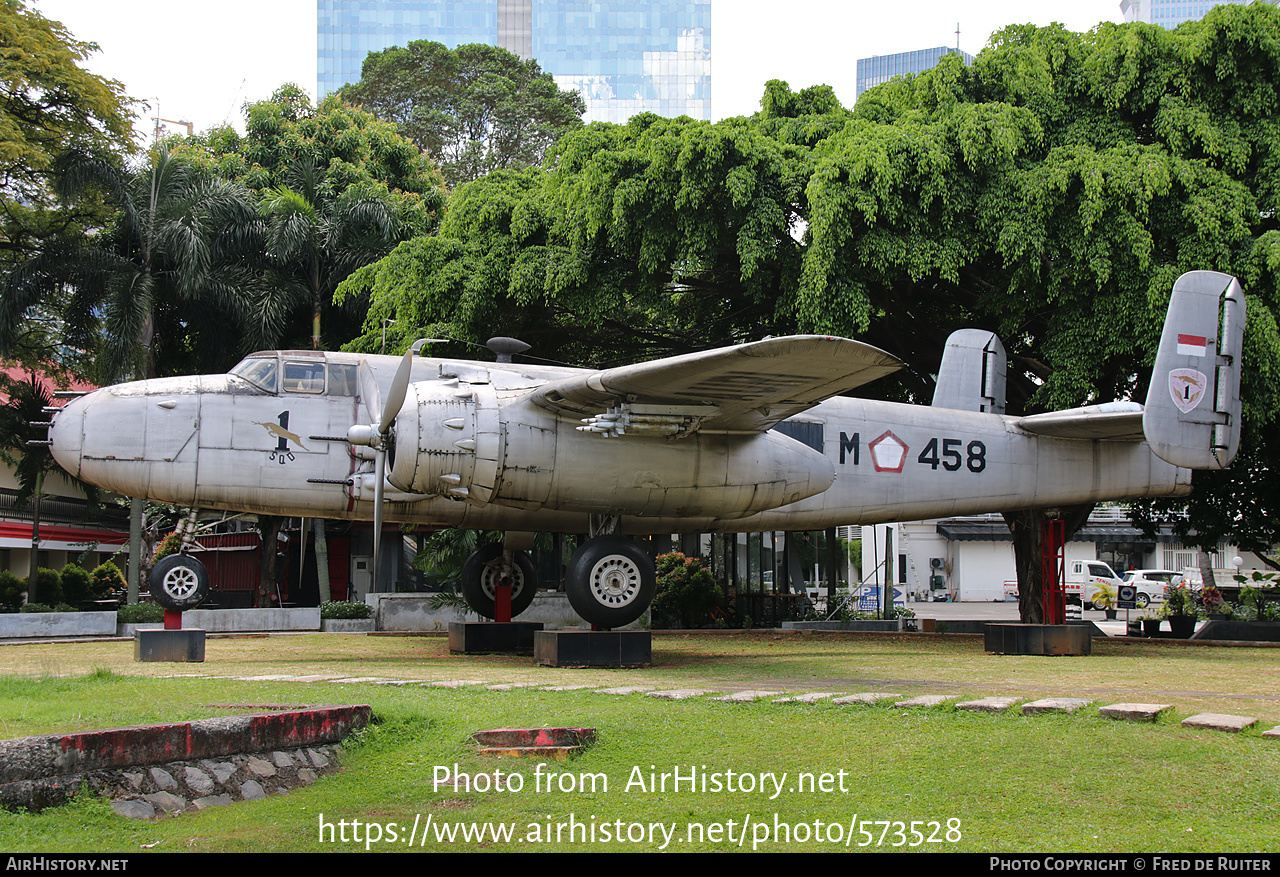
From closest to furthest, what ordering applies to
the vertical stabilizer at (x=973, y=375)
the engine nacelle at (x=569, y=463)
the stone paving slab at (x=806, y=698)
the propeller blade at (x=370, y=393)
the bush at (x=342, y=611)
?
1. the stone paving slab at (x=806, y=698)
2. the engine nacelle at (x=569, y=463)
3. the propeller blade at (x=370, y=393)
4. the vertical stabilizer at (x=973, y=375)
5. the bush at (x=342, y=611)

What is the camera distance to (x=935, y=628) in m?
27.2

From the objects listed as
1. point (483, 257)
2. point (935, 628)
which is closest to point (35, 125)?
point (483, 257)

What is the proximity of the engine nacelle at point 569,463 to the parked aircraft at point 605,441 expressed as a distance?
0.03 metres

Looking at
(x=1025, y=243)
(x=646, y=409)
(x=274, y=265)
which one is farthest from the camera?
(x=274, y=265)

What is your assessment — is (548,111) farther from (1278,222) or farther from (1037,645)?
(1037,645)

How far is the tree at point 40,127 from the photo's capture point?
26828mm

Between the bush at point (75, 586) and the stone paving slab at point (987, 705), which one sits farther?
the bush at point (75, 586)

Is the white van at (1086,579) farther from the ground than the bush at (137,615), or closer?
closer

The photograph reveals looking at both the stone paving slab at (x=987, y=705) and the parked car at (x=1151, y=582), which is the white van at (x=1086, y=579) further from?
the stone paving slab at (x=987, y=705)

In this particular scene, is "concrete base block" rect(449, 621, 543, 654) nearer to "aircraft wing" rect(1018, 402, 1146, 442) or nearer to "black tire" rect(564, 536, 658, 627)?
"black tire" rect(564, 536, 658, 627)

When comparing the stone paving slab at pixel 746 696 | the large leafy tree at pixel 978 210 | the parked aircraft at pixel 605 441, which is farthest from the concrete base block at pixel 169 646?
the large leafy tree at pixel 978 210

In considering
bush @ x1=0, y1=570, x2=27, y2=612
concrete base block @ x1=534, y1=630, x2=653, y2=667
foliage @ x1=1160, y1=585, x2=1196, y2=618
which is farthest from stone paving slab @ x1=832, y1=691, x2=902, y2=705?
bush @ x1=0, y1=570, x2=27, y2=612

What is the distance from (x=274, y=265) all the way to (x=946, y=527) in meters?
44.4

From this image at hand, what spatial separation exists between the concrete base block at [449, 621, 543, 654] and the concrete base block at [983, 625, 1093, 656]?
7493 millimetres
